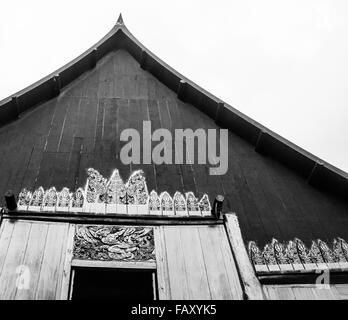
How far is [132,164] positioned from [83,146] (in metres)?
0.94

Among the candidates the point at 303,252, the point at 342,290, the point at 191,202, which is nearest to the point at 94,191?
the point at 191,202

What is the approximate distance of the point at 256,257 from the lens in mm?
5945

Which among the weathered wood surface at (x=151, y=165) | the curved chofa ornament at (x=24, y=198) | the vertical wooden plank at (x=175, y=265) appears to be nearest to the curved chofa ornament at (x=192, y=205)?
the weathered wood surface at (x=151, y=165)

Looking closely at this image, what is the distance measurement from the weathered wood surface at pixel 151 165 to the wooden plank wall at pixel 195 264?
3.35 ft

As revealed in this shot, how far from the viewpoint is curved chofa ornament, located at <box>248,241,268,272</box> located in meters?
5.66

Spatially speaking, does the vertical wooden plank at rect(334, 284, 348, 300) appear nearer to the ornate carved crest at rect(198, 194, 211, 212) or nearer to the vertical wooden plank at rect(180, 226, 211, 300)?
the vertical wooden plank at rect(180, 226, 211, 300)

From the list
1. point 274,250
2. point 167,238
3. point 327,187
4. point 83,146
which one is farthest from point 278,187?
point 83,146

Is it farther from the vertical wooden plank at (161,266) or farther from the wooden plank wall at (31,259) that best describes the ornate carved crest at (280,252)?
the wooden plank wall at (31,259)

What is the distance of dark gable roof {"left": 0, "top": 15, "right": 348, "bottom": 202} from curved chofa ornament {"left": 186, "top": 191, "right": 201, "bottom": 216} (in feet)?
6.58

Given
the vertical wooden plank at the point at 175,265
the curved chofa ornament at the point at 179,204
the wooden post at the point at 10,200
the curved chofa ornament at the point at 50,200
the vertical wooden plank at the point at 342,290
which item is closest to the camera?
the vertical wooden plank at the point at 175,265

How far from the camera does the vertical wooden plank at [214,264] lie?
4.95 meters

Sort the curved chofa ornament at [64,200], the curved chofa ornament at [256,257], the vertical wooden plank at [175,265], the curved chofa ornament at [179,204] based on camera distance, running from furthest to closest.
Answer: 1. the curved chofa ornament at [179,204]
2. the curved chofa ornament at [64,200]
3. the curved chofa ornament at [256,257]
4. the vertical wooden plank at [175,265]

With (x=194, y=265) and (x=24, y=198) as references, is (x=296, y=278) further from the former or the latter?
(x=24, y=198)

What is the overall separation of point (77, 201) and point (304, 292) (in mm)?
3107
